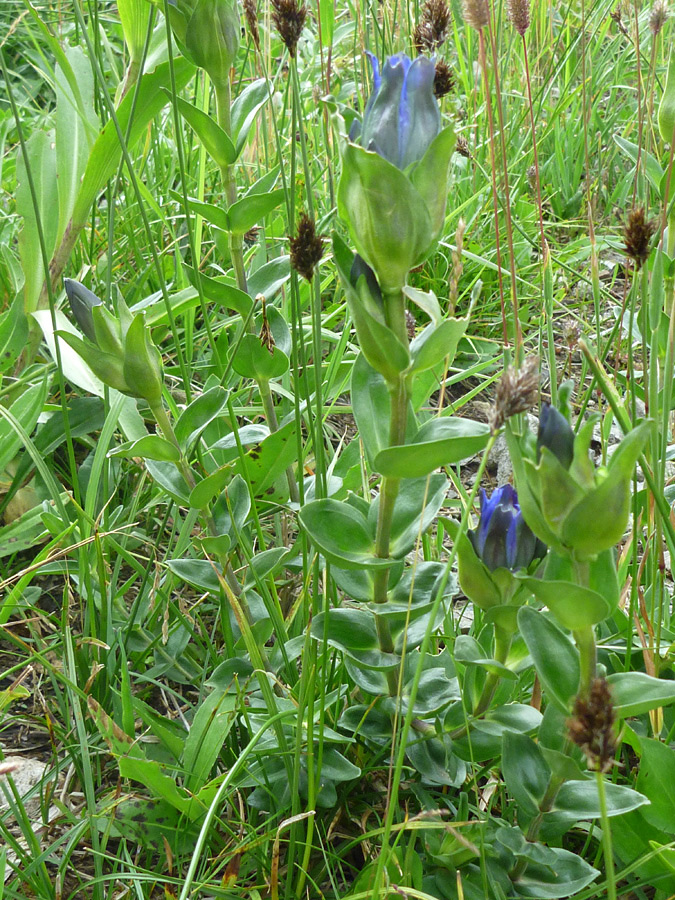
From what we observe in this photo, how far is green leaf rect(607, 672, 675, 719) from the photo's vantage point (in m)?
0.59

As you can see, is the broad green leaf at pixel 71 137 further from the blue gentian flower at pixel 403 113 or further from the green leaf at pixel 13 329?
the blue gentian flower at pixel 403 113

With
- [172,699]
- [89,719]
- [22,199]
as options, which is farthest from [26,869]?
[22,199]

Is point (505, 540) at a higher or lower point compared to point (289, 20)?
lower

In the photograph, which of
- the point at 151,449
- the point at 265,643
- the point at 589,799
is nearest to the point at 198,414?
the point at 151,449

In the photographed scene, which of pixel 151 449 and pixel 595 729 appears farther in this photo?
pixel 151 449

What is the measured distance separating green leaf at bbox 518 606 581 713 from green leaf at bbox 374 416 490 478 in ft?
0.43

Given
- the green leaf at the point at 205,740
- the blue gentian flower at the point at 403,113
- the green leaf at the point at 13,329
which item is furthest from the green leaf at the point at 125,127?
the green leaf at the point at 205,740

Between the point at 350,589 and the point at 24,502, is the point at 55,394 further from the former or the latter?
the point at 350,589

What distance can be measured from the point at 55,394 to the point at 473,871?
1.02 meters

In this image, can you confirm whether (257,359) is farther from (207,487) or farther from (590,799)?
(590,799)

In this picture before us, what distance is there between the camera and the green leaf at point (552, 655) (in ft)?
2.09

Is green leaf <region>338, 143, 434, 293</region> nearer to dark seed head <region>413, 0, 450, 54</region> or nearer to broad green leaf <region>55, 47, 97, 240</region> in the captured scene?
dark seed head <region>413, 0, 450, 54</region>

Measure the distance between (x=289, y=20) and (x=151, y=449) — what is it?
0.44 meters

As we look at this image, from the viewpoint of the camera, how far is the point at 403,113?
1.95 ft
